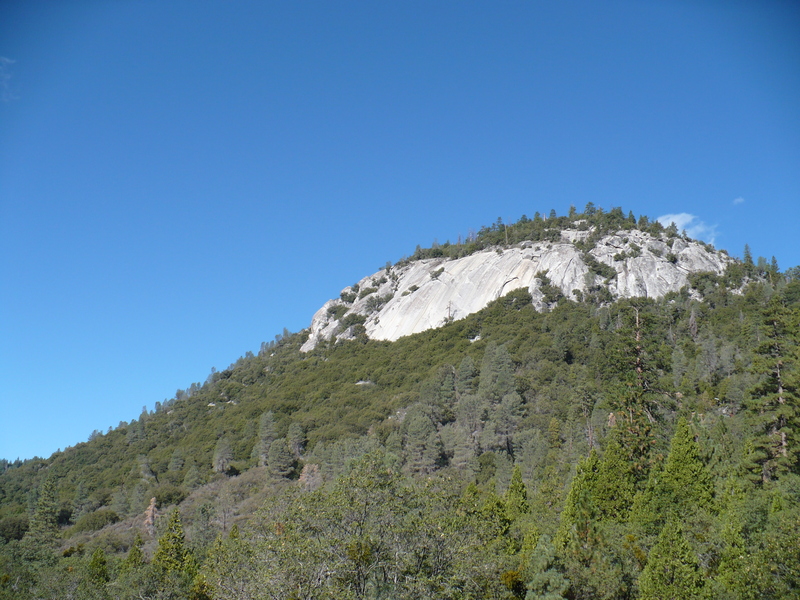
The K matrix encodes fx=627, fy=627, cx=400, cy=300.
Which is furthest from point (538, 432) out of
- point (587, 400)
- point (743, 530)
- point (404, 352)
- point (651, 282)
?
point (651, 282)

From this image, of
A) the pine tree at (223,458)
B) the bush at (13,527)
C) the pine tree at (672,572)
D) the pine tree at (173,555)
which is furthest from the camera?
the pine tree at (223,458)

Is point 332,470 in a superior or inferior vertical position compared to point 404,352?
inferior

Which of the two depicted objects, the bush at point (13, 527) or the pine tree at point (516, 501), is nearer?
the pine tree at point (516, 501)

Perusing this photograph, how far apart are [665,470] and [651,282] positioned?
9641 cm

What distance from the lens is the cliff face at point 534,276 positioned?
129125 mm

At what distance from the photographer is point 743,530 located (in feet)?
100

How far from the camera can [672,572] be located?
28328mm

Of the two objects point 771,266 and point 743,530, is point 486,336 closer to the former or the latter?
point 771,266

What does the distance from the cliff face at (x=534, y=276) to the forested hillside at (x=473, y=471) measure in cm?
560

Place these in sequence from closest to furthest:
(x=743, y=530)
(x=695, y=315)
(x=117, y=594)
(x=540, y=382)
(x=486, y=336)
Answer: (x=743, y=530), (x=117, y=594), (x=540, y=382), (x=695, y=315), (x=486, y=336)

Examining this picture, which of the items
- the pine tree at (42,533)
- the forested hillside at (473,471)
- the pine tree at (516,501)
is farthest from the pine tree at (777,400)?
the pine tree at (42,533)

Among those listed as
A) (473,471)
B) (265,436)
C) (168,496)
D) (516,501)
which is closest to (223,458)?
(265,436)

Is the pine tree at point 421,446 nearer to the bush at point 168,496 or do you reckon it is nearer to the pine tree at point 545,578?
the bush at point 168,496

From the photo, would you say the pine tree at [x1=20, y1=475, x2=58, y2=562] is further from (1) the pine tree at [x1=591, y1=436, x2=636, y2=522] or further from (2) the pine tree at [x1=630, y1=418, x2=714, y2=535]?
(2) the pine tree at [x1=630, y1=418, x2=714, y2=535]
